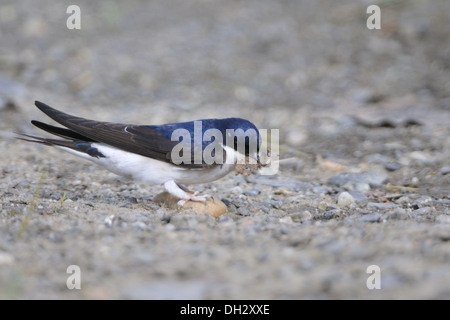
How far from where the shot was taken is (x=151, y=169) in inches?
168

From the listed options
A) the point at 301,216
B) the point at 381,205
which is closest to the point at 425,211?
the point at 381,205

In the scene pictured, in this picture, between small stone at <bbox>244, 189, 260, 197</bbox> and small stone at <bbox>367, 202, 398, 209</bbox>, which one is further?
small stone at <bbox>244, 189, 260, 197</bbox>

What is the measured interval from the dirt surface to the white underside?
0.74ft

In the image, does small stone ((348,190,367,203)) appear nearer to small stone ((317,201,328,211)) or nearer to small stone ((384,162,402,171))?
small stone ((317,201,328,211))

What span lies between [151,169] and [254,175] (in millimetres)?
1276

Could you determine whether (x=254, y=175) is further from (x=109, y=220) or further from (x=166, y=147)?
(x=109, y=220)

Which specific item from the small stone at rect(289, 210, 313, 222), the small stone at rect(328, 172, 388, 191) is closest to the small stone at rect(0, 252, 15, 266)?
the small stone at rect(289, 210, 313, 222)

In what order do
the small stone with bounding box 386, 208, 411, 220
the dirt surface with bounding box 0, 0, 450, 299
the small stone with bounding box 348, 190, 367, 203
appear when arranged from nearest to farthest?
1. the dirt surface with bounding box 0, 0, 450, 299
2. the small stone with bounding box 386, 208, 411, 220
3. the small stone with bounding box 348, 190, 367, 203

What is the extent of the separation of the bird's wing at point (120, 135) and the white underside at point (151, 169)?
0.04 meters

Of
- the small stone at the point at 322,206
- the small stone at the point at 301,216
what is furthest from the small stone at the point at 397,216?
the small stone at the point at 322,206

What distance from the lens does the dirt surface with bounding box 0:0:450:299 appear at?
2.66 m

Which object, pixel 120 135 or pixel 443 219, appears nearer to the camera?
pixel 443 219

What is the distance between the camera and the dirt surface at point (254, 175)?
2656 mm
